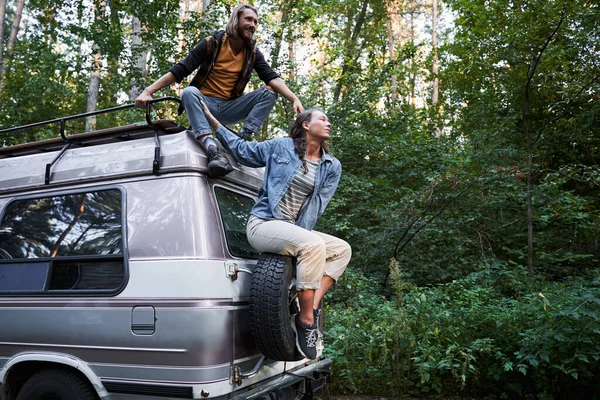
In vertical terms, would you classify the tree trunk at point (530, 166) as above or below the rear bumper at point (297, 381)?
above

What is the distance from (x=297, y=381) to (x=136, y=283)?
1.37 metres

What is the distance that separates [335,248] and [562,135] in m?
6.46

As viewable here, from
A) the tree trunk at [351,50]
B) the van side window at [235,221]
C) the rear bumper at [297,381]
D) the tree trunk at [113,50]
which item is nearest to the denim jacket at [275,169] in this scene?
the van side window at [235,221]

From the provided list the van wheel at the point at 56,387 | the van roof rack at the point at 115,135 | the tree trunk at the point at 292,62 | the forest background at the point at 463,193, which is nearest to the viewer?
the van wheel at the point at 56,387

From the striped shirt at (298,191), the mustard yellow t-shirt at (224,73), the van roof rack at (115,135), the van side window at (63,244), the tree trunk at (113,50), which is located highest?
the tree trunk at (113,50)

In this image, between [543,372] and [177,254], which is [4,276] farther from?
[543,372]

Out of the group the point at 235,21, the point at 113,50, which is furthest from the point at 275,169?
the point at 113,50

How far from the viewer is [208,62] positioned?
4.04 metres

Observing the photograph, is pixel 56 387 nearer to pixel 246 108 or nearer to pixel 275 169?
pixel 275 169

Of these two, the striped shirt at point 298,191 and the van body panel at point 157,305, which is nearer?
the van body panel at point 157,305

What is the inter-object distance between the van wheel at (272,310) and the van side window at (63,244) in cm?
87

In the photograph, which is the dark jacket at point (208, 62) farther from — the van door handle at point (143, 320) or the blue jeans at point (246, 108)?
the van door handle at point (143, 320)

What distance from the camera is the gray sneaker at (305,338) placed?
9.97 feet

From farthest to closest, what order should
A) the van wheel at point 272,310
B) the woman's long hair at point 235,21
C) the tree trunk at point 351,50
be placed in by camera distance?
the tree trunk at point 351,50 < the woman's long hair at point 235,21 < the van wheel at point 272,310
